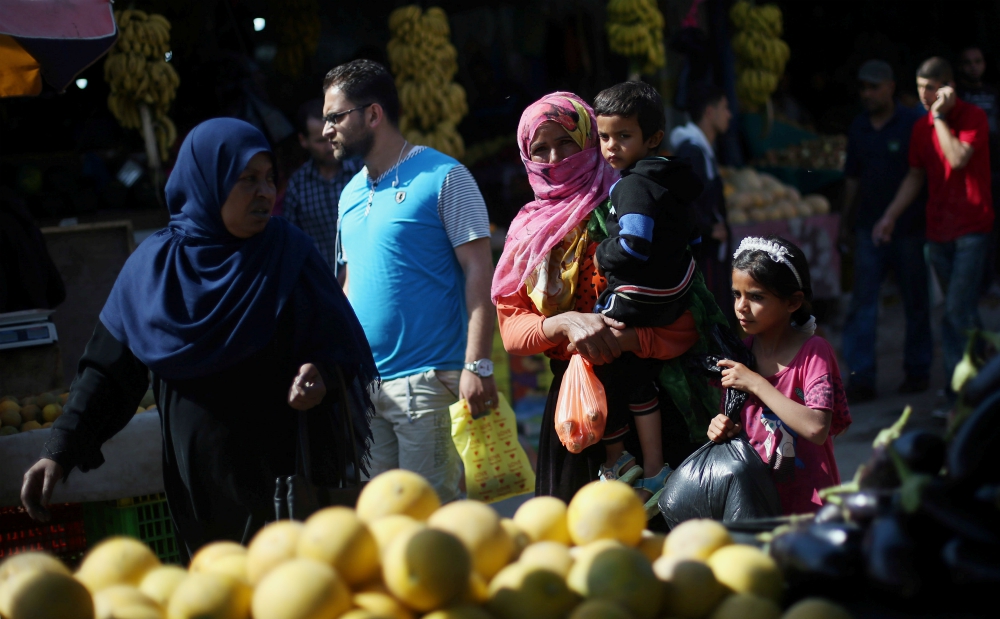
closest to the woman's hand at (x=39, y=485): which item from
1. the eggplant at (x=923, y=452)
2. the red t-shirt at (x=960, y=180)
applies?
the eggplant at (x=923, y=452)

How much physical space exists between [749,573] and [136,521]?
9.41 ft

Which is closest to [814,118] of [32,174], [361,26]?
[361,26]

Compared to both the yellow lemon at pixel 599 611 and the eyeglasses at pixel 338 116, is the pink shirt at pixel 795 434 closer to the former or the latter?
the yellow lemon at pixel 599 611

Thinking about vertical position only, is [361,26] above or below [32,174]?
above

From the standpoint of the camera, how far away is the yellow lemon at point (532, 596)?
1.41 meters

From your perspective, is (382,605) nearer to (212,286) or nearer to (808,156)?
(212,286)

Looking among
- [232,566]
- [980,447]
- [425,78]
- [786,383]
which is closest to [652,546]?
[980,447]

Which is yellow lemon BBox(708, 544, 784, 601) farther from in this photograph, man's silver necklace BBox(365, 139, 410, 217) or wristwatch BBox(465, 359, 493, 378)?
man's silver necklace BBox(365, 139, 410, 217)

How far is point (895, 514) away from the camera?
1383mm

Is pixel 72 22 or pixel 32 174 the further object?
pixel 32 174

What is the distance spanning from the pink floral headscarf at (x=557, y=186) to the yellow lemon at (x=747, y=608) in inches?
58.5

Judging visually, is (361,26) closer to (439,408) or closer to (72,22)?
(72,22)

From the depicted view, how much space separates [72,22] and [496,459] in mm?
2514

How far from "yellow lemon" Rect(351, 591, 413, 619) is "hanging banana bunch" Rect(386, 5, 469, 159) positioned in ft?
16.6
